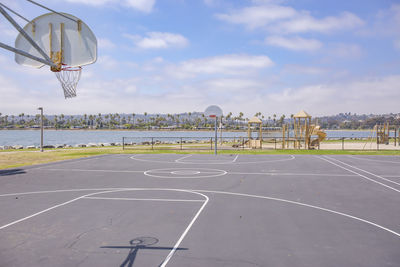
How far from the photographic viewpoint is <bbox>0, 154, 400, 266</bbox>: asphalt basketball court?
234 inches

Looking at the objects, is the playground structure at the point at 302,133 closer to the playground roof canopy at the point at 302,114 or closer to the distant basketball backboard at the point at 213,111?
the playground roof canopy at the point at 302,114

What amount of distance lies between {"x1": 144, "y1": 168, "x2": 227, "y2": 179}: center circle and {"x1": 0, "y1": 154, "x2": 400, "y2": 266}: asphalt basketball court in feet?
1.24

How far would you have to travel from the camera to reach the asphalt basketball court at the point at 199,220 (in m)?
5.95

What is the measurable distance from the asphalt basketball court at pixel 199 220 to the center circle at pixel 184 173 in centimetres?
38

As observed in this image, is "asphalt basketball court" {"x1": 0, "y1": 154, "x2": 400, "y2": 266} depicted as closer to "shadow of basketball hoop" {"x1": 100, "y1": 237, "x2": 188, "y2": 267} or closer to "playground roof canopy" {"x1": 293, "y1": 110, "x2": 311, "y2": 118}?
"shadow of basketball hoop" {"x1": 100, "y1": 237, "x2": 188, "y2": 267}

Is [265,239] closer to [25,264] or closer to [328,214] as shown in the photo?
[328,214]

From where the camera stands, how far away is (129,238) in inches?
272

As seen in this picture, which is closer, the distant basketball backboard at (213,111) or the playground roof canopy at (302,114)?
the distant basketball backboard at (213,111)

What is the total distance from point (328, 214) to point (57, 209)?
309 inches

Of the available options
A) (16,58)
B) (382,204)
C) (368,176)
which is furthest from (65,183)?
(368,176)

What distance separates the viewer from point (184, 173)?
16578mm

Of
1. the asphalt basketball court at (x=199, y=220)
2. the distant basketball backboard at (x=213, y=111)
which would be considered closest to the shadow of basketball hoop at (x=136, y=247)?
the asphalt basketball court at (x=199, y=220)

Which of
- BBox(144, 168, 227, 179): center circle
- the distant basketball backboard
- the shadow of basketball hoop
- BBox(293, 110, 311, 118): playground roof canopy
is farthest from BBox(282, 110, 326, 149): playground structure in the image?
the shadow of basketball hoop

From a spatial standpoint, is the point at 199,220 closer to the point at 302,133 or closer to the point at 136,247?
the point at 136,247
